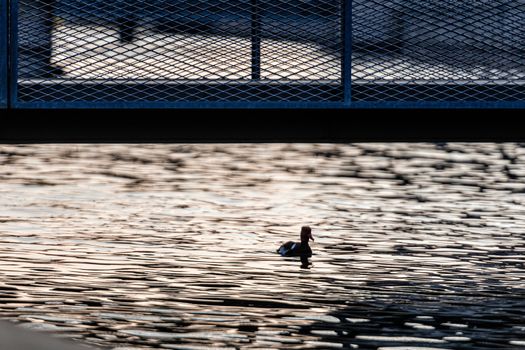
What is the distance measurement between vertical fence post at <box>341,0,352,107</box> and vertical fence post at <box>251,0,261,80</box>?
723 mm

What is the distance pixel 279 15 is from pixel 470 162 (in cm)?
5357

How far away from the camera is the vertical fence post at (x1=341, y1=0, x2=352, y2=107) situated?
1327cm

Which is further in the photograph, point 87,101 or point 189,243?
point 189,243

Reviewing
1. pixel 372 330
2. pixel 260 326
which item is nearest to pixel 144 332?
pixel 260 326

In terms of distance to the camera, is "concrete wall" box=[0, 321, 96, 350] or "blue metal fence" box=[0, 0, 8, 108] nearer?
"concrete wall" box=[0, 321, 96, 350]

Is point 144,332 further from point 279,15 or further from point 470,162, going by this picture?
point 470,162

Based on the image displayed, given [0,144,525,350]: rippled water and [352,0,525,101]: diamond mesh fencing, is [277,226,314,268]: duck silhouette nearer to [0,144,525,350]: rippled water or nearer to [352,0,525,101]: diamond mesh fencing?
[0,144,525,350]: rippled water

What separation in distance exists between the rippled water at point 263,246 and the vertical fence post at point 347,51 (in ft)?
40.5

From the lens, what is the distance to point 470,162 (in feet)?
218

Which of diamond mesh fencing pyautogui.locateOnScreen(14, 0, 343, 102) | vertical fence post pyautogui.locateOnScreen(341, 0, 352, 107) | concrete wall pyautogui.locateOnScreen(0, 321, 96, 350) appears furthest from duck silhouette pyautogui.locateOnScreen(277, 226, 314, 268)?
concrete wall pyautogui.locateOnScreen(0, 321, 96, 350)

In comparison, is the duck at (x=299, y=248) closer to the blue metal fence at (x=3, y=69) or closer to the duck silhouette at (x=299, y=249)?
the duck silhouette at (x=299, y=249)

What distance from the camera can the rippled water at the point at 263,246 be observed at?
28.0m

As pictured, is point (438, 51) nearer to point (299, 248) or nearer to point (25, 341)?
point (25, 341)

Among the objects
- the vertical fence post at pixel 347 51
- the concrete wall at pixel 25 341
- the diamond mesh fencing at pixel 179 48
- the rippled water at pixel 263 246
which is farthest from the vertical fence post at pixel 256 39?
the rippled water at pixel 263 246
